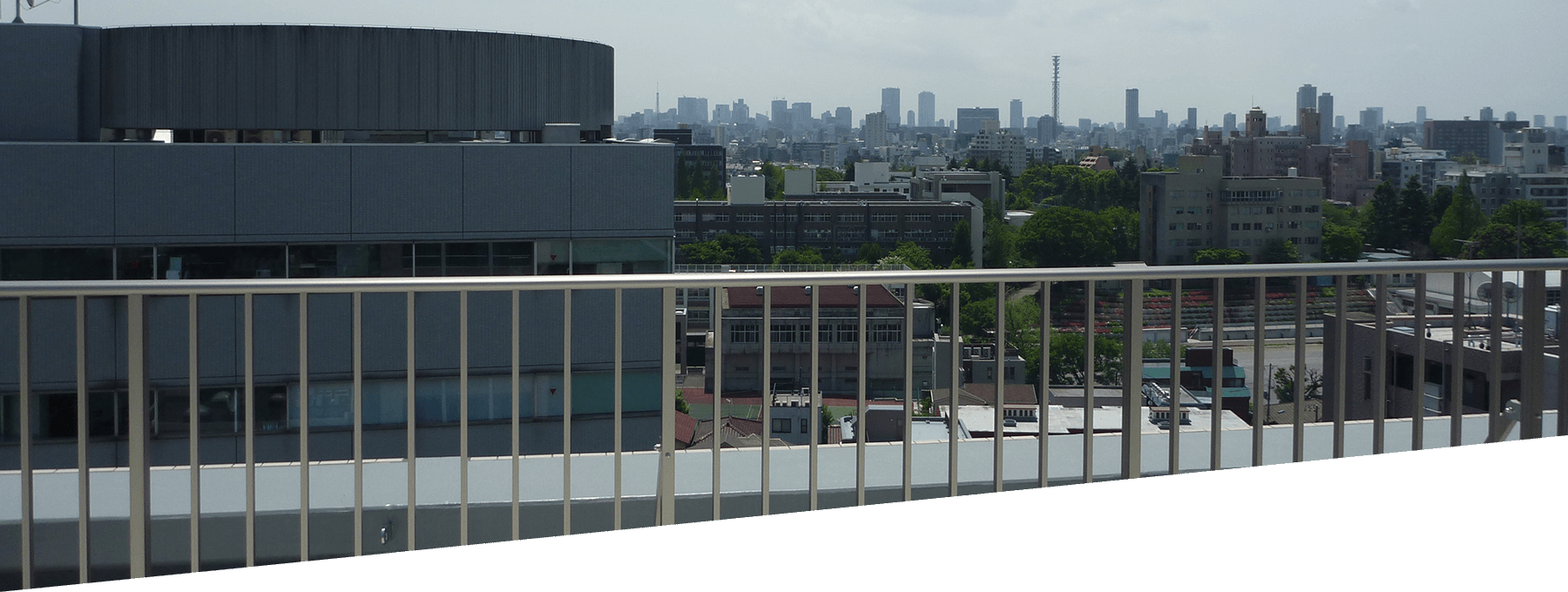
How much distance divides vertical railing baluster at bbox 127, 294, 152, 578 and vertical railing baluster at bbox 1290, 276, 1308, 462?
2.03 m

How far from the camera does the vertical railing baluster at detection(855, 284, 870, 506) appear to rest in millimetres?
2033

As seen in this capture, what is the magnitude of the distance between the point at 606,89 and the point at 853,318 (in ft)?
54.1

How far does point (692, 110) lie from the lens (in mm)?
103625

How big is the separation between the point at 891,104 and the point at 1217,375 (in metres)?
119

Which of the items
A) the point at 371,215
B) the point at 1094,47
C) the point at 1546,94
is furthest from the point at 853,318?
the point at 1094,47

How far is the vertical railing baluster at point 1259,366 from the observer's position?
7.30ft

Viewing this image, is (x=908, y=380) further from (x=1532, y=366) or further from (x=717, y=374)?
(x=1532, y=366)

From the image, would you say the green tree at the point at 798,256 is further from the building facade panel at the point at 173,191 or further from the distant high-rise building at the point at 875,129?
the distant high-rise building at the point at 875,129

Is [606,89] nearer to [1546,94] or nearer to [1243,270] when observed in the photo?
[1546,94]

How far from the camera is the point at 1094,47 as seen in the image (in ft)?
219

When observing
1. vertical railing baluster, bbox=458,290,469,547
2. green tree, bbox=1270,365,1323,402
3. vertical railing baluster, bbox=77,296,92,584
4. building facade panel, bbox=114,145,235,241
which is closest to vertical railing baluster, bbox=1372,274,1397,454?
green tree, bbox=1270,365,1323,402

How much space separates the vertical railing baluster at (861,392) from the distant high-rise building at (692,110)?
9520cm

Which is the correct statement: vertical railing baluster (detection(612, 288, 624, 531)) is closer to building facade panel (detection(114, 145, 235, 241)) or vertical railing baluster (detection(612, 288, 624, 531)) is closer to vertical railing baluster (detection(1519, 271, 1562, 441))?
vertical railing baluster (detection(1519, 271, 1562, 441))

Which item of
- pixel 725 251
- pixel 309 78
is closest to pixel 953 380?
pixel 309 78
